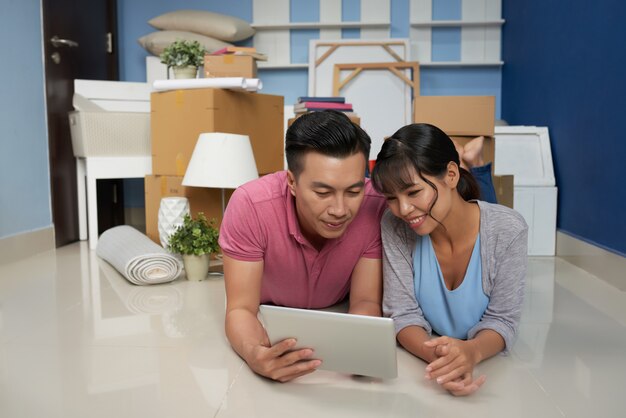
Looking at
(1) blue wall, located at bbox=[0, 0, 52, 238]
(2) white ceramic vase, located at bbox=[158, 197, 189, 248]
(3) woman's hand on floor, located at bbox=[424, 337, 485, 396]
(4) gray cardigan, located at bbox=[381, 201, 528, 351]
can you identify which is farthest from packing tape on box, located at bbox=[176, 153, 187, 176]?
(3) woman's hand on floor, located at bbox=[424, 337, 485, 396]

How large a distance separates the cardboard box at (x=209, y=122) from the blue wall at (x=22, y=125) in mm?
669

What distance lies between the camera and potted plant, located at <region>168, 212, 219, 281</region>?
2.37 metres

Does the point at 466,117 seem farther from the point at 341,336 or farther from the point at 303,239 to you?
the point at 341,336

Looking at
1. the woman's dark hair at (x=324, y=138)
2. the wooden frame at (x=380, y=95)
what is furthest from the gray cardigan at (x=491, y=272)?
the wooden frame at (x=380, y=95)

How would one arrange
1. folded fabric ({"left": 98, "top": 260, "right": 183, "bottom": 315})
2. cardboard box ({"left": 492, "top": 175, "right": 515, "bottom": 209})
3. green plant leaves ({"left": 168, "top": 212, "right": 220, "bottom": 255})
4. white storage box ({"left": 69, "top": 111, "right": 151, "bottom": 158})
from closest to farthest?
folded fabric ({"left": 98, "top": 260, "right": 183, "bottom": 315}) < green plant leaves ({"left": 168, "top": 212, "right": 220, "bottom": 255}) < cardboard box ({"left": 492, "top": 175, "right": 515, "bottom": 209}) < white storage box ({"left": 69, "top": 111, "right": 151, "bottom": 158})

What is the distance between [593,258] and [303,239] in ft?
5.12

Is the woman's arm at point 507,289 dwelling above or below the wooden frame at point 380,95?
below

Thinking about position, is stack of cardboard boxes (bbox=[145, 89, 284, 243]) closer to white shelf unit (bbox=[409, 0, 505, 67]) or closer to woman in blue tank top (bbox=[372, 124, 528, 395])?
woman in blue tank top (bbox=[372, 124, 528, 395])

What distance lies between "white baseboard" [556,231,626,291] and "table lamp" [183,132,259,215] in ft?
4.88

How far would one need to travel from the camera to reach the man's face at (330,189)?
1.26m

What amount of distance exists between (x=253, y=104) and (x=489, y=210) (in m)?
1.67

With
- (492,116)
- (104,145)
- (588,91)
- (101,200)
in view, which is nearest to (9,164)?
(104,145)

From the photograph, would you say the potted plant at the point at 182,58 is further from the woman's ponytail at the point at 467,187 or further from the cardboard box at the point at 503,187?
the woman's ponytail at the point at 467,187

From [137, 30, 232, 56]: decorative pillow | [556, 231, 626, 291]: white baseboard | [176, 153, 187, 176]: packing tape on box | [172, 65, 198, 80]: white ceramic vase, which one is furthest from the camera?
[137, 30, 232, 56]: decorative pillow
